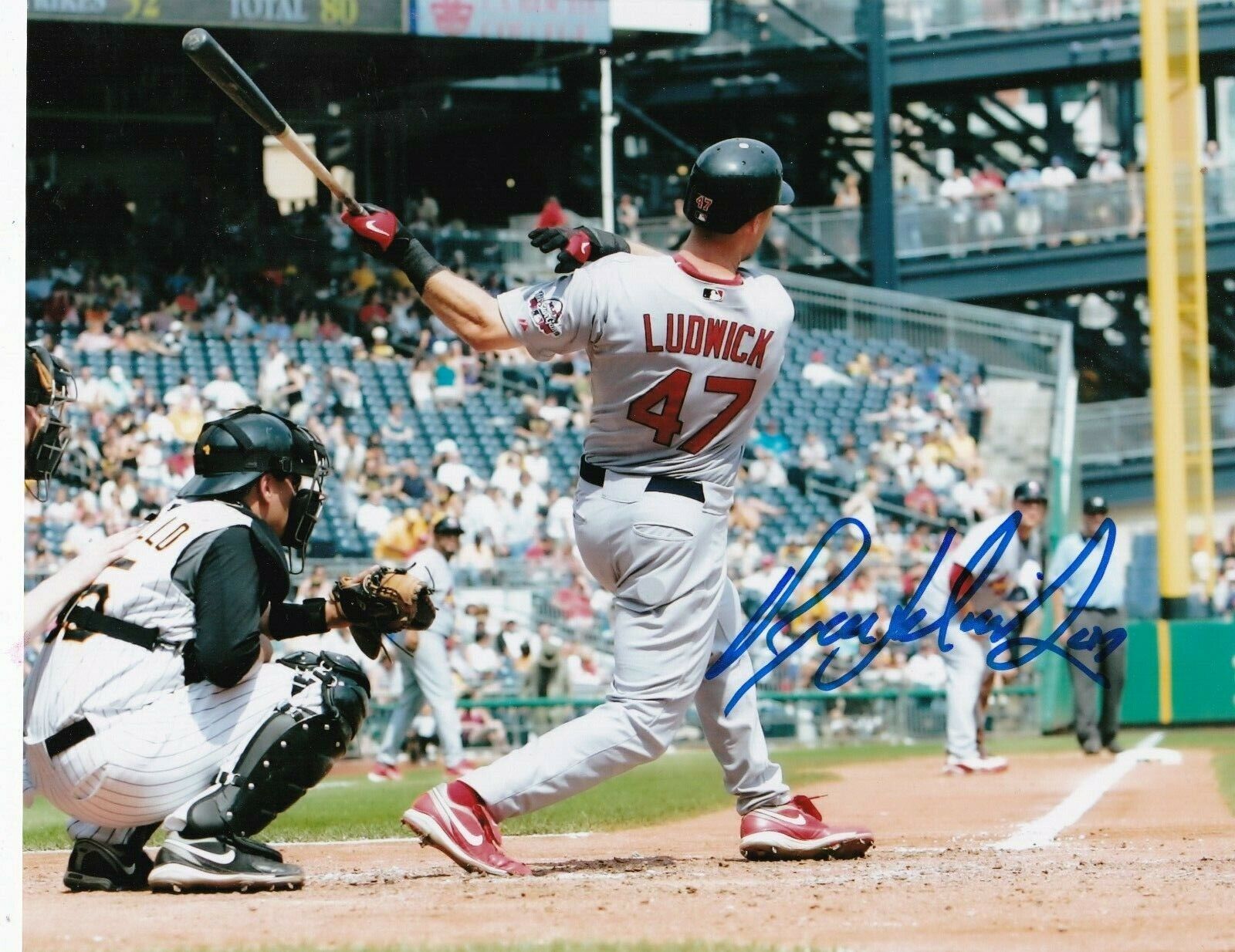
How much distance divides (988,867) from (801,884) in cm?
67

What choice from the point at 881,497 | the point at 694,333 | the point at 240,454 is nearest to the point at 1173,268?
the point at 881,497

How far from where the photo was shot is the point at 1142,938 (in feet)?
11.9

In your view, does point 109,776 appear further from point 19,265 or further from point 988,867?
point 988,867

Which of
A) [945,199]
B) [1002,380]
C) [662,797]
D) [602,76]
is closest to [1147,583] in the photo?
[1002,380]

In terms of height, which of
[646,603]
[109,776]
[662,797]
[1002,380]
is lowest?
[662,797]

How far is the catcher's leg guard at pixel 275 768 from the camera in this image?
4.38 meters

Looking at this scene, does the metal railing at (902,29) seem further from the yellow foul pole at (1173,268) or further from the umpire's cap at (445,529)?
the umpire's cap at (445,529)

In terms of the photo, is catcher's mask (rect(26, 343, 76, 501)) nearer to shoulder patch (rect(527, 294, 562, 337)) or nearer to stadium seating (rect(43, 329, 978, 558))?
shoulder patch (rect(527, 294, 562, 337))

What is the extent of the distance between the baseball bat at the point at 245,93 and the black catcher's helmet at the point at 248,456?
0.64 meters

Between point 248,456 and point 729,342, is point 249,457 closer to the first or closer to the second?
point 248,456

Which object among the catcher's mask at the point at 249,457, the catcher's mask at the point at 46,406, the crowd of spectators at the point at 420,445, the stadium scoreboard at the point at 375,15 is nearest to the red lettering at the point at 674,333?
the catcher's mask at the point at 249,457

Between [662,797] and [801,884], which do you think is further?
[662,797]

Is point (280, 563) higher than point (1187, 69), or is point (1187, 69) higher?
point (1187, 69)

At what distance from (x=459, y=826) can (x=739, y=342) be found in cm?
149
